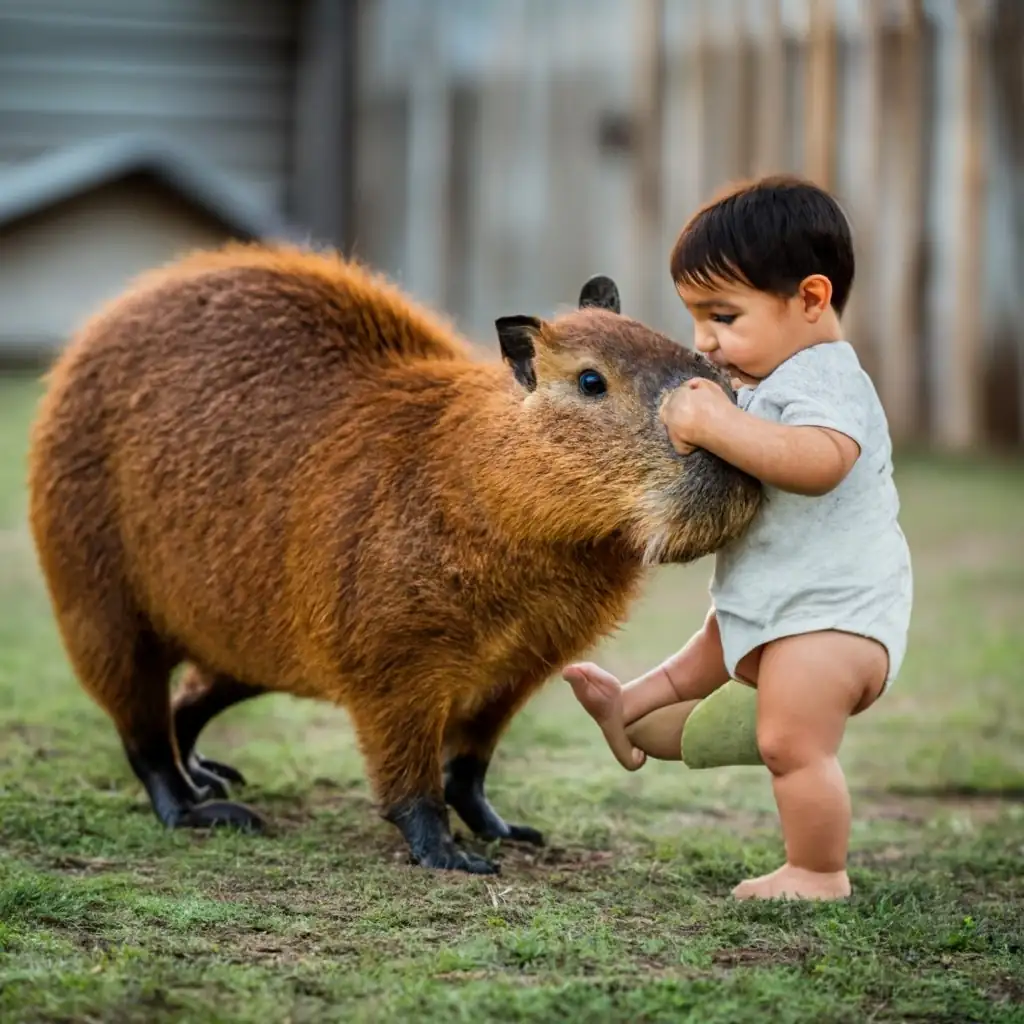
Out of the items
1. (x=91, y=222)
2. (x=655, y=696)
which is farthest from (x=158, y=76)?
(x=655, y=696)

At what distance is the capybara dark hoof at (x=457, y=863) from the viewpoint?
3762 millimetres

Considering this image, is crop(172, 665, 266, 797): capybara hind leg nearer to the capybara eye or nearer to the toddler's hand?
the capybara eye

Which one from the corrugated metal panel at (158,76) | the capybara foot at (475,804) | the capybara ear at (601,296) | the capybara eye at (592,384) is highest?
the corrugated metal panel at (158,76)

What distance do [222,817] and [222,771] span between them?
62 centimetres

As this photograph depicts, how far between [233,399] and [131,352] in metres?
0.34

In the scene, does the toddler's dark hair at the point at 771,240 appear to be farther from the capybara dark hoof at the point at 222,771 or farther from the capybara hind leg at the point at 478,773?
the capybara dark hoof at the point at 222,771

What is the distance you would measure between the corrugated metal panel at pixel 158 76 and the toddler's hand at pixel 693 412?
410 inches

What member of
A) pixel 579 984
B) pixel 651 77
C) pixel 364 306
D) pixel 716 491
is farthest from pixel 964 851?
pixel 651 77

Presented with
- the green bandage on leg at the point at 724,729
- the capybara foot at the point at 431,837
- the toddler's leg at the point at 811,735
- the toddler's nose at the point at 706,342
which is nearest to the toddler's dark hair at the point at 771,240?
the toddler's nose at the point at 706,342

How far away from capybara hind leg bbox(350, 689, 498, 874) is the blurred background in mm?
6409

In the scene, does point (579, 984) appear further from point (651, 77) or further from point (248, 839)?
point (651, 77)

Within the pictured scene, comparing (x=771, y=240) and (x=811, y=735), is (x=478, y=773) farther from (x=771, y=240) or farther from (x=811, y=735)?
(x=771, y=240)

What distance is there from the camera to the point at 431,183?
12867 millimetres

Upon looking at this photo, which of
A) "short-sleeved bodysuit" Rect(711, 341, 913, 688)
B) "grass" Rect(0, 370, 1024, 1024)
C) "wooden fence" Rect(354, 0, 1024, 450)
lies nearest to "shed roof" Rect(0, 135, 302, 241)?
"wooden fence" Rect(354, 0, 1024, 450)
